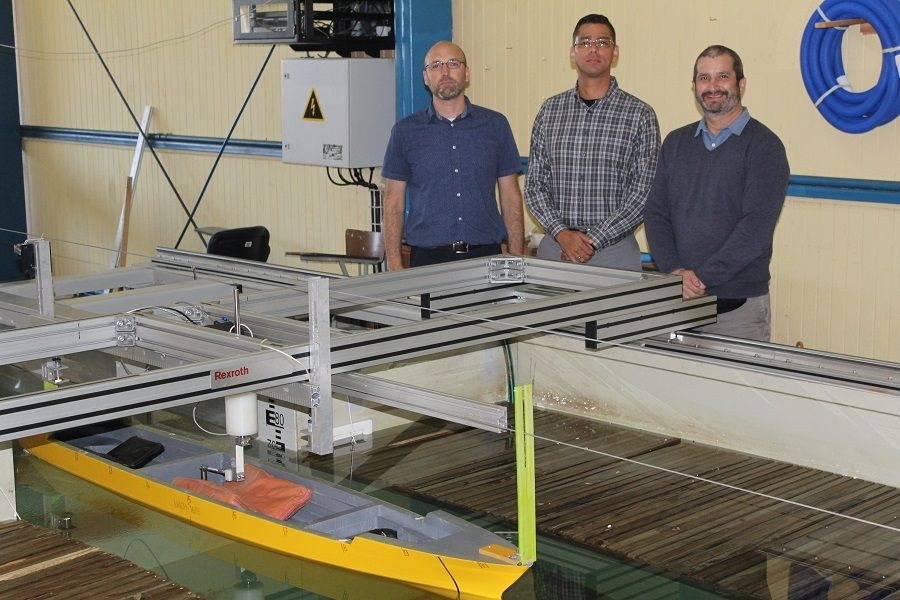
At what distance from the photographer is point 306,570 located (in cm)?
402

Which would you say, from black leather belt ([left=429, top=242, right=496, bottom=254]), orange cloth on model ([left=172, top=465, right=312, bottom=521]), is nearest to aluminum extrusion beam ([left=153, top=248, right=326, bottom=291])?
black leather belt ([left=429, top=242, right=496, bottom=254])

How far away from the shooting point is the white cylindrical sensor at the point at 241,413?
3871 millimetres

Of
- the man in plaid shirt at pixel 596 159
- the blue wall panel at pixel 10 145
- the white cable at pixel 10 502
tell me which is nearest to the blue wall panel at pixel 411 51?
the man in plaid shirt at pixel 596 159

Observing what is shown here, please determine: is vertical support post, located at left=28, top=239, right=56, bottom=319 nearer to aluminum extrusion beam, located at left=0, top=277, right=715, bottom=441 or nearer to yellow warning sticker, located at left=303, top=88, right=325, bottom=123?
aluminum extrusion beam, located at left=0, top=277, right=715, bottom=441

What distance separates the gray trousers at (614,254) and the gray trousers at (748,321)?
1.67ft

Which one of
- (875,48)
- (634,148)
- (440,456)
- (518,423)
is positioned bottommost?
(440,456)

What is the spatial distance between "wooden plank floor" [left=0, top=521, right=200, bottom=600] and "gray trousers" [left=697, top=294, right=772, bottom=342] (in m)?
2.47

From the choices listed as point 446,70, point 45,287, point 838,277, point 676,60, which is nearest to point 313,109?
point 446,70

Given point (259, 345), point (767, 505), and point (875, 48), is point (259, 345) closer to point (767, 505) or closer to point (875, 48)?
point (767, 505)

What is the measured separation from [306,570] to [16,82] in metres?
10.3

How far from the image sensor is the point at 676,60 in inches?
260

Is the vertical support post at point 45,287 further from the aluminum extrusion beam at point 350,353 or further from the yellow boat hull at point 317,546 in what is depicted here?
the yellow boat hull at point 317,546

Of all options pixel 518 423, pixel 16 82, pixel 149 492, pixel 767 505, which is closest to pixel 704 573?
pixel 767 505

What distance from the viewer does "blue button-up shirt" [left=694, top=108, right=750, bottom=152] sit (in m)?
4.85
